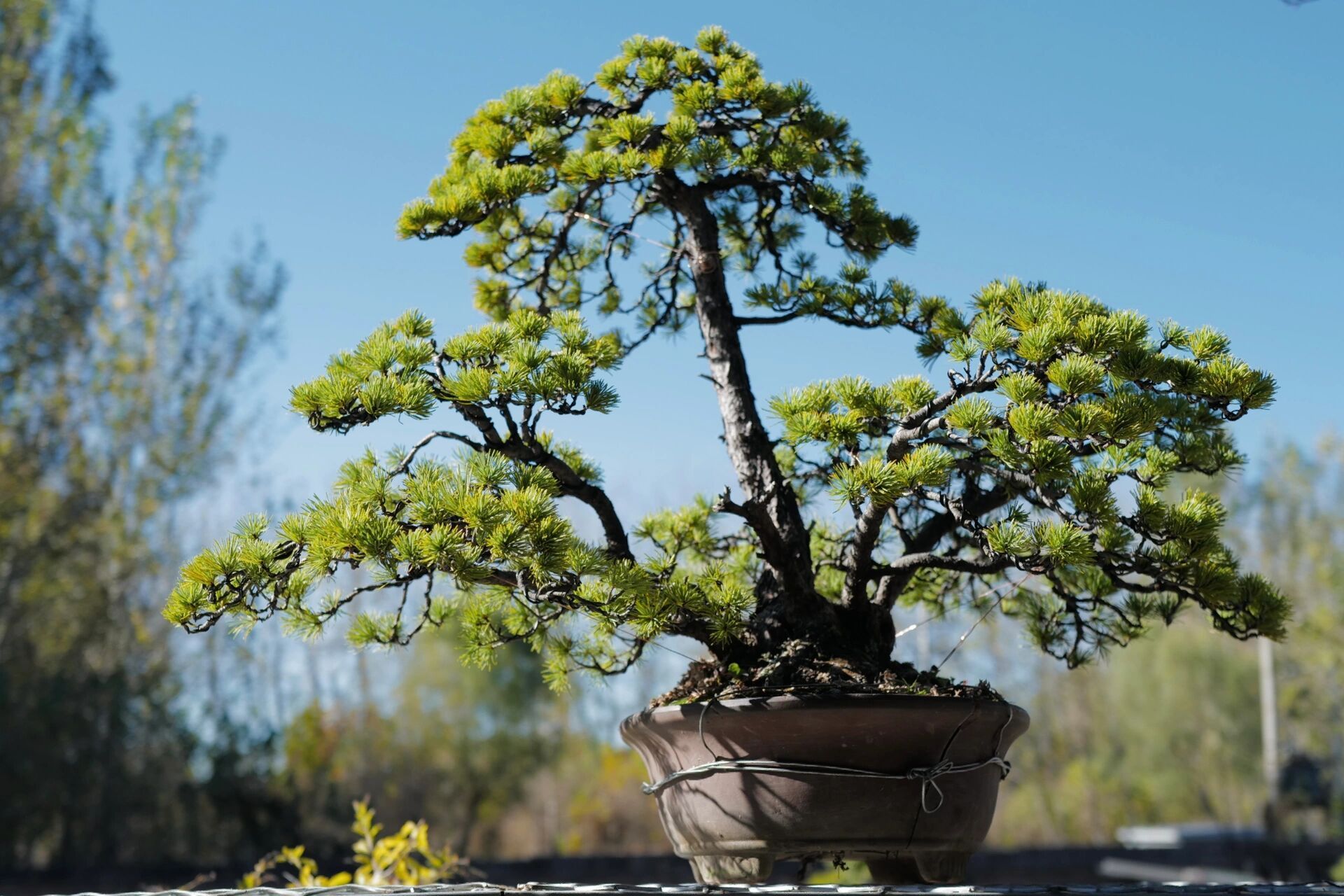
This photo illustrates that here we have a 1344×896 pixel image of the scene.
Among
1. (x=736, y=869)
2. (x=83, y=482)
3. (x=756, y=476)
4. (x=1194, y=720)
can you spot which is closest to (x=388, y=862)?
(x=736, y=869)

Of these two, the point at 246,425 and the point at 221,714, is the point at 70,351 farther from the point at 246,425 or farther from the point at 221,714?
the point at 221,714

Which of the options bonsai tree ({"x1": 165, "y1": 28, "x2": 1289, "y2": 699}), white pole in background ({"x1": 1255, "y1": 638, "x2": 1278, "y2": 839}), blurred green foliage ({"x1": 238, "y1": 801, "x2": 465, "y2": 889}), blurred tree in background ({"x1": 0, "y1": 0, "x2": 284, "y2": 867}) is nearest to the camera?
bonsai tree ({"x1": 165, "y1": 28, "x2": 1289, "y2": 699})

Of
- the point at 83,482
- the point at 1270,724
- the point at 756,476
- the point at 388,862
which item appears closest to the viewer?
the point at 756,476

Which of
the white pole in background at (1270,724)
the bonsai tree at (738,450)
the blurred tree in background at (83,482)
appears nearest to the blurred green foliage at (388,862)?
the bonsai tree at (738,450)

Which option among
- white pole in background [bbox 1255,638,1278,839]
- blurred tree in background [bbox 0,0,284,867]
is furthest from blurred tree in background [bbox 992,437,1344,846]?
blurred tree in background [bbox 0,0,284,867]

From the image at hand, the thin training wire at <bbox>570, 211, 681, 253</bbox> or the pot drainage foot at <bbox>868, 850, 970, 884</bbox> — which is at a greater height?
the thin training wire at <bbox>570, 211, 681, 253</bbox>

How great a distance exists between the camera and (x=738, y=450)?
1.38 meters

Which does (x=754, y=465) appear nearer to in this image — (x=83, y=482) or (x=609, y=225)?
(x=609, y=225)

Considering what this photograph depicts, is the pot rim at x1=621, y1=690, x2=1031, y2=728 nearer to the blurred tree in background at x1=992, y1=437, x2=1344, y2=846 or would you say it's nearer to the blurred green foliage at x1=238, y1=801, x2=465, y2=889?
the blurred green foliage at x1=238, y1=801, x2=465, y2=889

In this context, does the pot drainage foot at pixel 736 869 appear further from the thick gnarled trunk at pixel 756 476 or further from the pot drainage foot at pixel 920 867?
the thick gnarled trunk at pixel 756 476

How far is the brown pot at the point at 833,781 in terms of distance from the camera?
1.09m

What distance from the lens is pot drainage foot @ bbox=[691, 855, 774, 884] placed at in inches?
45.2

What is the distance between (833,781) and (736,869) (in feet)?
0.56

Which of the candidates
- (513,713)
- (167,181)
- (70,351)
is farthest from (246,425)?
(513,713)
